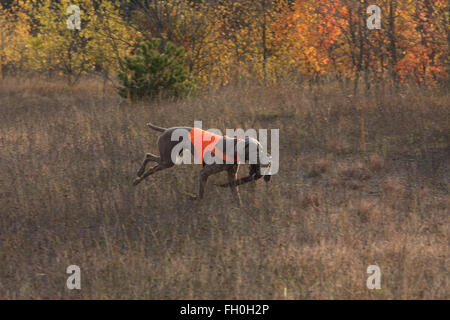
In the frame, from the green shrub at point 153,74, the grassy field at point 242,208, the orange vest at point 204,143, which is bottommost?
the grassy field at point 242,208

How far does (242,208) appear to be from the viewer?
18.0ft

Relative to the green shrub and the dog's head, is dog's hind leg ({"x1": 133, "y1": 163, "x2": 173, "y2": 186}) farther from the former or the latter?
the green shrub

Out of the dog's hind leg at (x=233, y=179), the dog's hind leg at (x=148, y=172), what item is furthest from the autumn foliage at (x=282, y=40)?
the dog's hind leg at (x=148, y=172)

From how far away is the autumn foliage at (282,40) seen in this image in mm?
9445

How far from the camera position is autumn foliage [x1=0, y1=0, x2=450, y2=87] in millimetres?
9445

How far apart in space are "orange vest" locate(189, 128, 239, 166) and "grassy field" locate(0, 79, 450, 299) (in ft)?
2.17

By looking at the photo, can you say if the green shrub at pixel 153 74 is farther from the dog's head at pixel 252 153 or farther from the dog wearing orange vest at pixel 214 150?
the dog's head at pixel 252 153

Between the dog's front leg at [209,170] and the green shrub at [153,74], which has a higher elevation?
the green shrub at [153,74]

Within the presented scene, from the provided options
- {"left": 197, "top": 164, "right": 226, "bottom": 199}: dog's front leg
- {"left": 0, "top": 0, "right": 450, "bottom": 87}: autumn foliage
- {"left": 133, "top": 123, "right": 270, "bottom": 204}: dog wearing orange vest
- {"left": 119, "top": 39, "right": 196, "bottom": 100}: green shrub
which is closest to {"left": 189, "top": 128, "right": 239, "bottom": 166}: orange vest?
{"left": 133, "top": 123, "right": 270, "bottom": 204}: dog wearing orange vest

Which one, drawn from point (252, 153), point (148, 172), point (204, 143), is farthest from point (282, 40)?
point (252, 153)

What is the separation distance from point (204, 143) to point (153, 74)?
4960 mm

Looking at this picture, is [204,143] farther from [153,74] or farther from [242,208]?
[153,74]

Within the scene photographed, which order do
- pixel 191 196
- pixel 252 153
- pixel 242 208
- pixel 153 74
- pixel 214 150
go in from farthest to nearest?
pixel 153 74, pixel 191 196, pixel 242 208, pixel 214 150, pixel 252 153

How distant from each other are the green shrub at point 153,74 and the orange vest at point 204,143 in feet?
15.0
